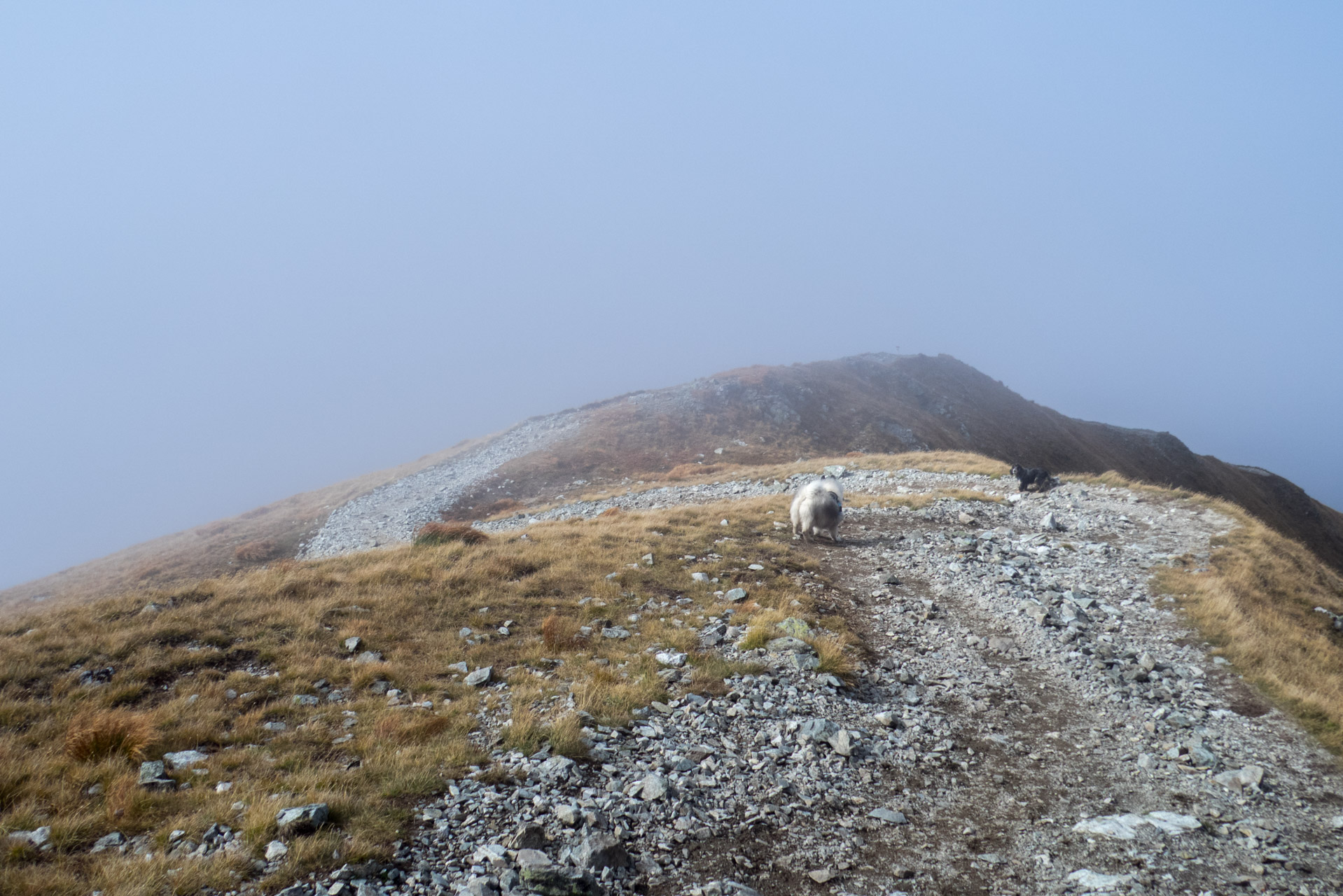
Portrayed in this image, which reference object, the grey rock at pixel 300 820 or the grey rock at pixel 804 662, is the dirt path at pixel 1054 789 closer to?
the grey rock at pixel 804 662

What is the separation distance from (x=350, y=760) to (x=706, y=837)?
4468 millimetres

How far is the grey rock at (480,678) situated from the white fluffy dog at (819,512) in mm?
11613

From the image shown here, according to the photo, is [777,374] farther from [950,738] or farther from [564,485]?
[950,738]

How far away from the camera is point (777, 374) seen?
2549 inches

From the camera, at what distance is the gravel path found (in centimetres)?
3762

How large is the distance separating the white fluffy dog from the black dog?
35.7ft

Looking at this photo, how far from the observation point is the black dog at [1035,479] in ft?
79.9

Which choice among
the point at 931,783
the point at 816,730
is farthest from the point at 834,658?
the point at 931,783

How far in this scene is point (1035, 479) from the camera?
2447cm

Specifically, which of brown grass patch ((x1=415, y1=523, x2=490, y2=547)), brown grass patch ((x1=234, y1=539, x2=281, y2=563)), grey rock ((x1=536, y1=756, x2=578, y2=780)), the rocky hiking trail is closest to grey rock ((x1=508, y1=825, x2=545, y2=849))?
the rocky hiking trail

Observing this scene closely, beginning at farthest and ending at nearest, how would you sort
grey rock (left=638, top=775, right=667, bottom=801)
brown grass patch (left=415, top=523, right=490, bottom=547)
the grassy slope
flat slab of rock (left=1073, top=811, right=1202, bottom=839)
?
brown grass patch (left=415, top=523, right=490, bottom=547) < grey rock (left=638, top=775, right=667, bottom=801) < flat slab of rock (left=1073, top=811, right=1202, bottom=839) < the grassy slope

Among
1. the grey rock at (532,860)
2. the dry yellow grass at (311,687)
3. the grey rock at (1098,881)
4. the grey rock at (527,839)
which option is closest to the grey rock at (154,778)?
the dry yellow grass at (311,687)

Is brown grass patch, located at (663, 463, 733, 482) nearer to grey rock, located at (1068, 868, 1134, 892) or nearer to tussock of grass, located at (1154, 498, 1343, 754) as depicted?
tussock of grass, located at (1154, 498, 1343, 754)

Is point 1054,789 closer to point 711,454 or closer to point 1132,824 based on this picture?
point 1132,824
